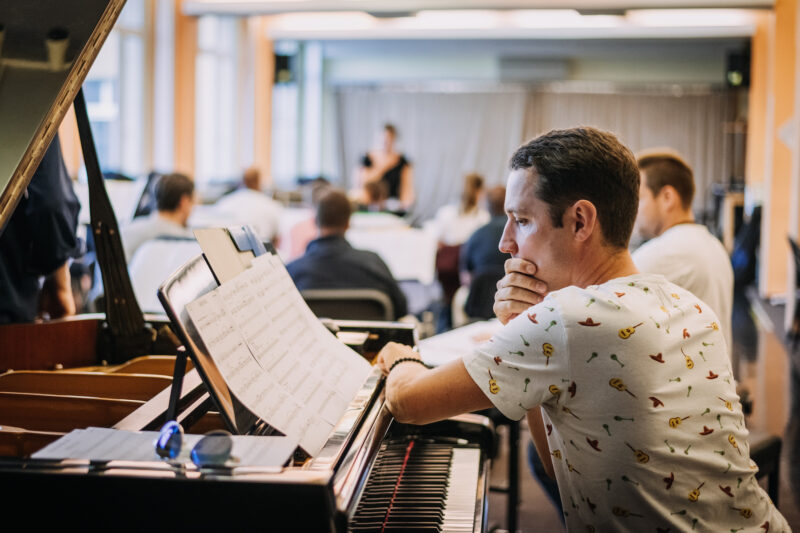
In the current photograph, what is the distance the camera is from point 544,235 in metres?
1.42

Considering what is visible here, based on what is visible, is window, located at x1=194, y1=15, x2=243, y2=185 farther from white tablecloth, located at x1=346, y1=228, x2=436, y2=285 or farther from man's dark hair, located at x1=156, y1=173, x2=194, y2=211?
man's dark hair, located at x1=156, y1=173, x2=194, y2=211

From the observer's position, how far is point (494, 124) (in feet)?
51.7

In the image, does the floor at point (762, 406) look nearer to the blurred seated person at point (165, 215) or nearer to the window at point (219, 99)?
the blurred seated person at point (165, 215)

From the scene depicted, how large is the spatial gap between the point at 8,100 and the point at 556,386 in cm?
96

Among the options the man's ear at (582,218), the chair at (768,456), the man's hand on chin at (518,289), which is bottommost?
the chair at (768,456)

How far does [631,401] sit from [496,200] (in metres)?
3.83

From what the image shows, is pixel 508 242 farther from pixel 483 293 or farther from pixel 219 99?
pixel 219 99

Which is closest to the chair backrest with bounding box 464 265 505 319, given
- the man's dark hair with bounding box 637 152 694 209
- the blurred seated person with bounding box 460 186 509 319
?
the blurred seated person with bounding box 460 186 509 319

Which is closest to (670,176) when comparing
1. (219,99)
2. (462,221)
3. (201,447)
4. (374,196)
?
(201,447)

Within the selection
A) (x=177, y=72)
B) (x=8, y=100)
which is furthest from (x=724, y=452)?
(x=177, y=72)

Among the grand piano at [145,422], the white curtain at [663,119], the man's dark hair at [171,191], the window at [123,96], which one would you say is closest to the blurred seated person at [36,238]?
the grand piano at [145,422]

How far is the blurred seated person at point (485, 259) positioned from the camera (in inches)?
169

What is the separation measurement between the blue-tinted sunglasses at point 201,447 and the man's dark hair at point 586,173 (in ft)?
2.28

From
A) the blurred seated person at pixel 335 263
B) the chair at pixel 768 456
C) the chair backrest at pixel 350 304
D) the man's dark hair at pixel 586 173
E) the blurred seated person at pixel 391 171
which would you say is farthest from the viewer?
the blurred seated person at pixel 391 171
